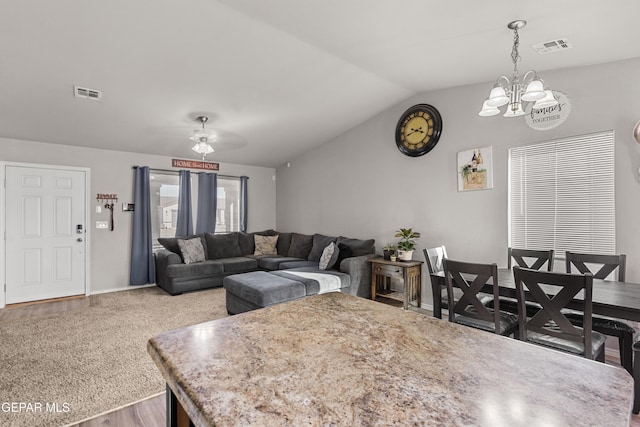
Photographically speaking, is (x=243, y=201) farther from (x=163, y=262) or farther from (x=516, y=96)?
(x=516, y=96)

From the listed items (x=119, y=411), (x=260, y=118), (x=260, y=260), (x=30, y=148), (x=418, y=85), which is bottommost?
(x=119, y=411)

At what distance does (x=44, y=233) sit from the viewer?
4.69 meters

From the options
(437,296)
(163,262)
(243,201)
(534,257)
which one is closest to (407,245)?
(534,257)

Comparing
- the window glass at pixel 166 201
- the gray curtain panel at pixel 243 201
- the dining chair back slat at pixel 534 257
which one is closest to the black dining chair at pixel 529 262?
the dining chair back slat at pixel 534 257

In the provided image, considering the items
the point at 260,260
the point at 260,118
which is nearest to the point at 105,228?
the point at 260,260

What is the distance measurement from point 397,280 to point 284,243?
2451 mm

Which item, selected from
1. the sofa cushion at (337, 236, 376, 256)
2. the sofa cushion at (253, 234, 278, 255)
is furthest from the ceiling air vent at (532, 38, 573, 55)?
the sofa cushion at (253, 234, 278, 255)

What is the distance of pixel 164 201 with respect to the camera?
5871 millimetres

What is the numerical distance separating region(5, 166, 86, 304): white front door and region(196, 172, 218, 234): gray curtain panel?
180 centimetres

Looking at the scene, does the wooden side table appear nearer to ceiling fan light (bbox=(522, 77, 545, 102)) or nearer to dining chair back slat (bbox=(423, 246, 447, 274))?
dining chair back slat (bbox=(423, 246, 447, 274))

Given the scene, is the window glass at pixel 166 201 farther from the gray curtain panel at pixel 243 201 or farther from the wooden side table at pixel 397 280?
the wooden side table at pixel 397 280

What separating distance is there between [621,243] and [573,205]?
515 millimetres

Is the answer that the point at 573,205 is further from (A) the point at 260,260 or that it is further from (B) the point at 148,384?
(A) the point at 260,260

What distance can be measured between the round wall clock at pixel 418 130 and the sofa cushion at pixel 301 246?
2.35m
